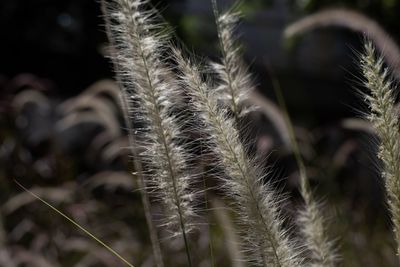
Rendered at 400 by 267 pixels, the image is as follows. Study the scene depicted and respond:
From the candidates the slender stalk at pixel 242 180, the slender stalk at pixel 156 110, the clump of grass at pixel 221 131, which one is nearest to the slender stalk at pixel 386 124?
the clump of grass at pixel 221 131

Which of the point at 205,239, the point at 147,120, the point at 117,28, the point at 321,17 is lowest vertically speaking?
the point at 205,239

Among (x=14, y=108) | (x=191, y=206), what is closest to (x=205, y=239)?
(x=14, y=108)

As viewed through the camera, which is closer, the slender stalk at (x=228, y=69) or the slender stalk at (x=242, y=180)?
the slender stalk at (x=242, y=180)

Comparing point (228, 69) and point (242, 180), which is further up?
point (228, 69)

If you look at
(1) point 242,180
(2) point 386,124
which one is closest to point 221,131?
(1) point 242,180

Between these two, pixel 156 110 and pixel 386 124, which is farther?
pixel 156 110

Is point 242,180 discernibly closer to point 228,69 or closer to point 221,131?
point 221,131

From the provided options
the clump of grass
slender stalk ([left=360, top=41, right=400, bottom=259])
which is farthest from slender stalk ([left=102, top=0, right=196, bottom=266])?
slender stalk ([left=360, top=41, right=400, bottom=259])

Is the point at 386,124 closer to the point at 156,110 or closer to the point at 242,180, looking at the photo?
the point at 242,180

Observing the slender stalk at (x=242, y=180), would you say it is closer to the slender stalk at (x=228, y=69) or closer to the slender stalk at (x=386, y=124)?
the slender stalk at (x=228, y=69)

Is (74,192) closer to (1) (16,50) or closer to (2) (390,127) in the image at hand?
(2) (390,127)

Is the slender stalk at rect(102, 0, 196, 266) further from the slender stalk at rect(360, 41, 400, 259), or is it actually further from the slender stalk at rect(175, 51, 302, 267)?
the slender stalk at rect(360, 41, 400, 259)
